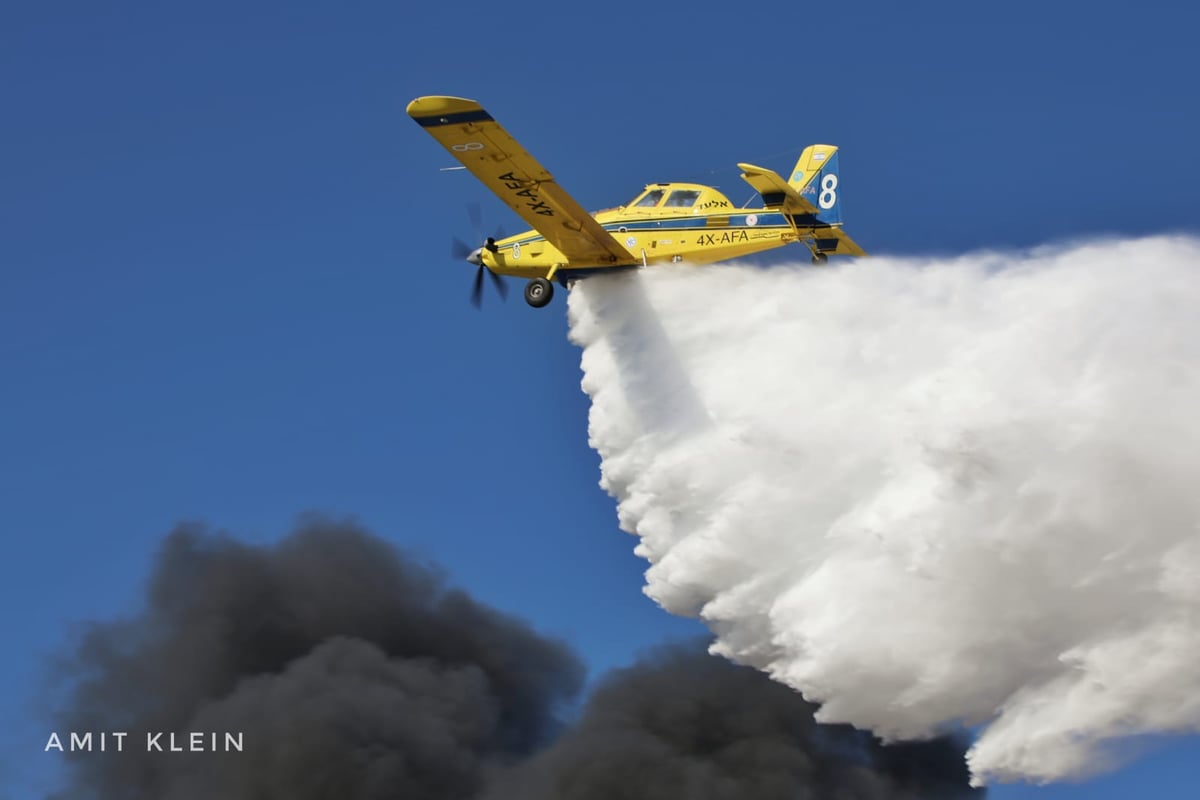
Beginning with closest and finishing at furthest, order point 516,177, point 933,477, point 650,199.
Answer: point 933,477, point 516,177, point 650,199

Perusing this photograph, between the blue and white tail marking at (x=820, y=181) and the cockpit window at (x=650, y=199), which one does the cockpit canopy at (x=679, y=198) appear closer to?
the cockpit window at (x=650, y=199)

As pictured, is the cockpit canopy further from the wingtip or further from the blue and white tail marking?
the wingtip

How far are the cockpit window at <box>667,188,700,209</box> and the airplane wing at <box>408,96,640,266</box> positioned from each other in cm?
162

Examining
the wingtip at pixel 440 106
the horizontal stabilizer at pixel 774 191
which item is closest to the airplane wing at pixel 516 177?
the wingtip at pixel 440 106

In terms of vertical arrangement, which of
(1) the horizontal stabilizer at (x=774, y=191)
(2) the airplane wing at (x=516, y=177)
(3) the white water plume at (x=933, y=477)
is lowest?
(3) the white water plume at (x=933, y=477)

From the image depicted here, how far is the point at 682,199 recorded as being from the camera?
3569cm

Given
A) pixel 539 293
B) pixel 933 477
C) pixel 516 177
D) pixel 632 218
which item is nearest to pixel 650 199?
pixel 632 218

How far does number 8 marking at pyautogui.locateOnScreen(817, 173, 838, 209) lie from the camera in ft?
114

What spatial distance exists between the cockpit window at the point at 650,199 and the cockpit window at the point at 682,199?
0.32 meters

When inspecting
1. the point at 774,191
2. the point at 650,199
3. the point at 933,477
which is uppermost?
the point at 650,199

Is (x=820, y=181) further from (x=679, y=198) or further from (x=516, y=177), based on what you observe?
(x=516, y=177)

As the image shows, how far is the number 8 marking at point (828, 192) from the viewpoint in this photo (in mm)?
34781

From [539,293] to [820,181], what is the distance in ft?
24.0

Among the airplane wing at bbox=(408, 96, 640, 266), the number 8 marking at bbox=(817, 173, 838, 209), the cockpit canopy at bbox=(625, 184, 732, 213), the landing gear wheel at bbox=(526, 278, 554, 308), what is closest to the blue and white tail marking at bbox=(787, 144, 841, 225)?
the number 8 marking at bbox=(817, 173, 838, 209)
